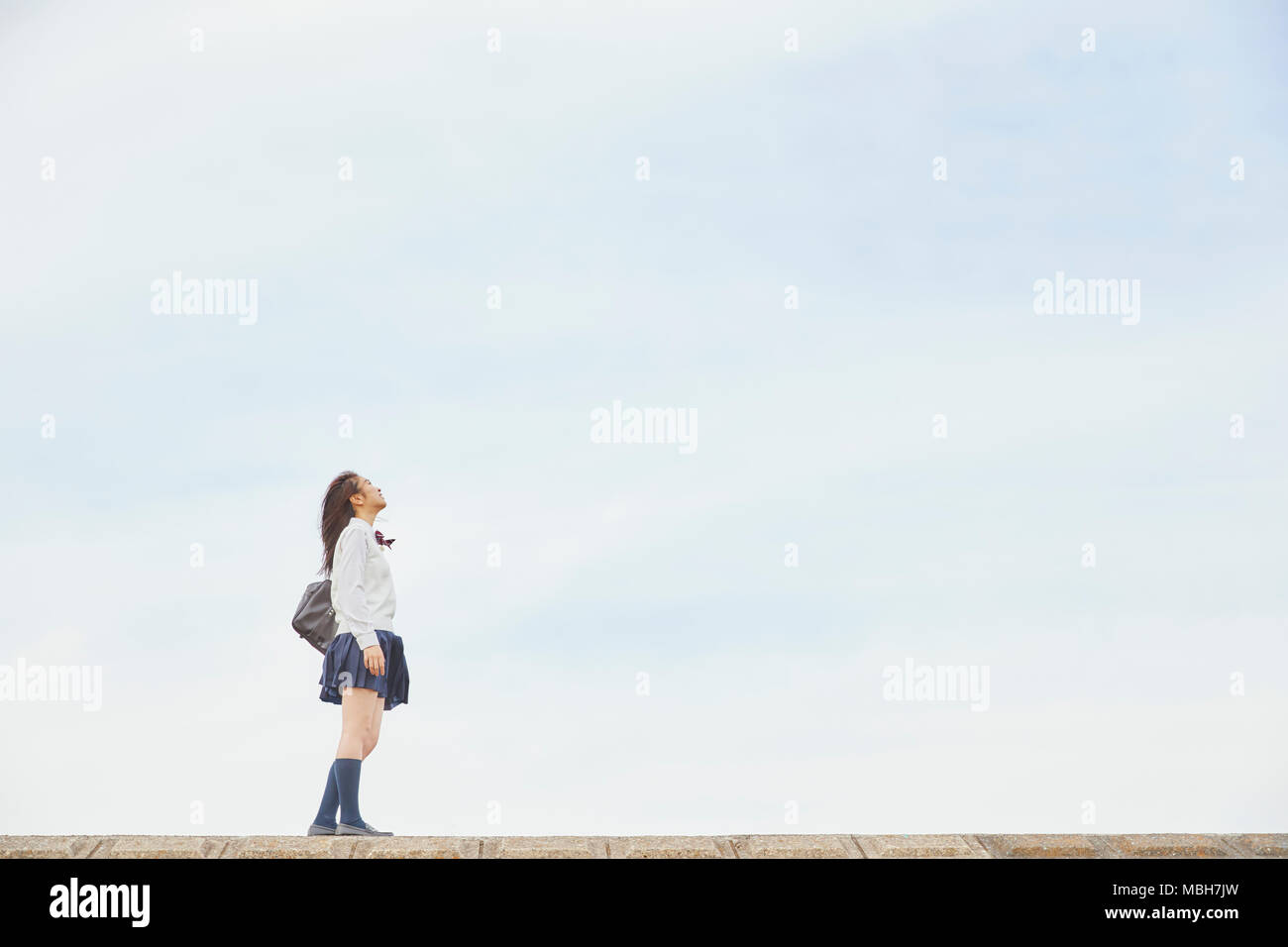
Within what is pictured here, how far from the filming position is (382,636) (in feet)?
23.2

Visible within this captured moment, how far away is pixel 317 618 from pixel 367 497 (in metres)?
0.81

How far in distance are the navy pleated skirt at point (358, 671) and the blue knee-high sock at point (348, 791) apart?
398mm

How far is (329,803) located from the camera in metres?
6.89

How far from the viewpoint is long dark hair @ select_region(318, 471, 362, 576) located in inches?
284

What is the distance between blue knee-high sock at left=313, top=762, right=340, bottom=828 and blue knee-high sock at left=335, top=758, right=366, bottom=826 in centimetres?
6

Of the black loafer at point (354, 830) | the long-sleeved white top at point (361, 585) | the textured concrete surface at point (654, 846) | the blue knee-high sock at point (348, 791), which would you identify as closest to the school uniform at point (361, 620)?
the long-sleeved white top at point (361, 585)

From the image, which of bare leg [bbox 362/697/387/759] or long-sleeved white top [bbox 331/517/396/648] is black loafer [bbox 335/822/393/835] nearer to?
bare leg [bbox 362/697/387/759]

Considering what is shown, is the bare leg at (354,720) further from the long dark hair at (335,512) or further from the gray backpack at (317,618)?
the long dark hair at (335,512)

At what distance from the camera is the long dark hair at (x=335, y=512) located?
23.7 ft

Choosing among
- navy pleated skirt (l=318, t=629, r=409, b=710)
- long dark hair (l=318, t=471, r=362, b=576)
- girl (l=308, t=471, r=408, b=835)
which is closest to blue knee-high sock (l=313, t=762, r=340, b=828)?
girl (l=308, t=471, r=408, b=835)
